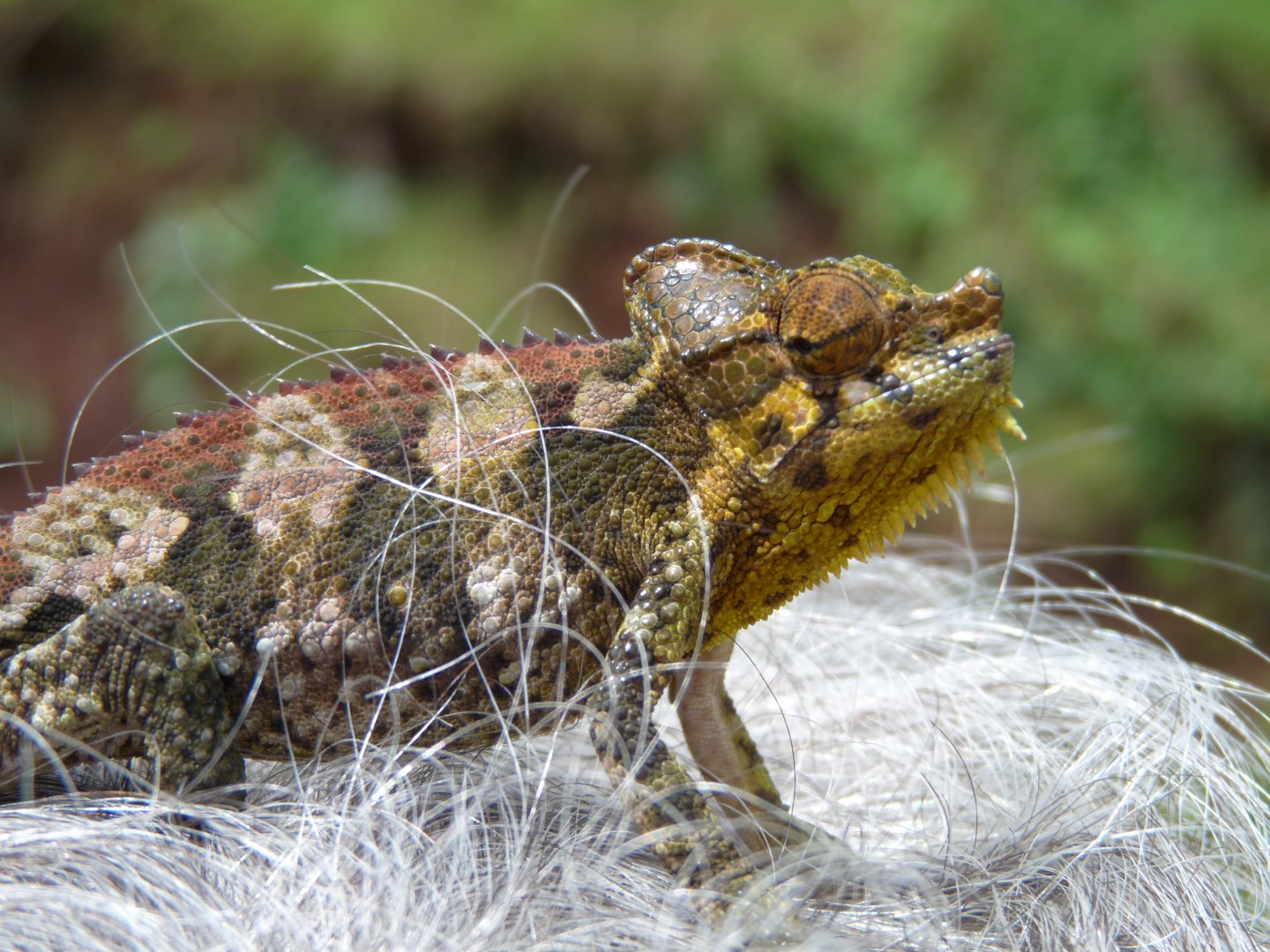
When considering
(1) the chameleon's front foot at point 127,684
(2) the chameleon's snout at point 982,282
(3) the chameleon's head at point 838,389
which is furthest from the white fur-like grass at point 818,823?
(2) the chameleon's snout at point 982,282

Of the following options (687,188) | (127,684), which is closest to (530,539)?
(127,684)

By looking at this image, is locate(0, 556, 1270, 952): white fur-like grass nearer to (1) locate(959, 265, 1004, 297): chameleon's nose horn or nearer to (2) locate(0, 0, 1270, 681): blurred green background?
(1) locate(959, 265, 1004, 297): chameleon's nose horn

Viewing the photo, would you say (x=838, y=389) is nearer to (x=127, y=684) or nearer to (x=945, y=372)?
(x=945, y=372)

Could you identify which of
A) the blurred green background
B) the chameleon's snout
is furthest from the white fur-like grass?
the blurred green background

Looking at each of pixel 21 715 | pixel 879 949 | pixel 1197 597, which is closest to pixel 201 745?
pixel 21 715

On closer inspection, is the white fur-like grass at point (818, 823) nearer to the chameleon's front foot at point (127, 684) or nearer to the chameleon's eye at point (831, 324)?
the chameleon's front foot at point (127, 684)
